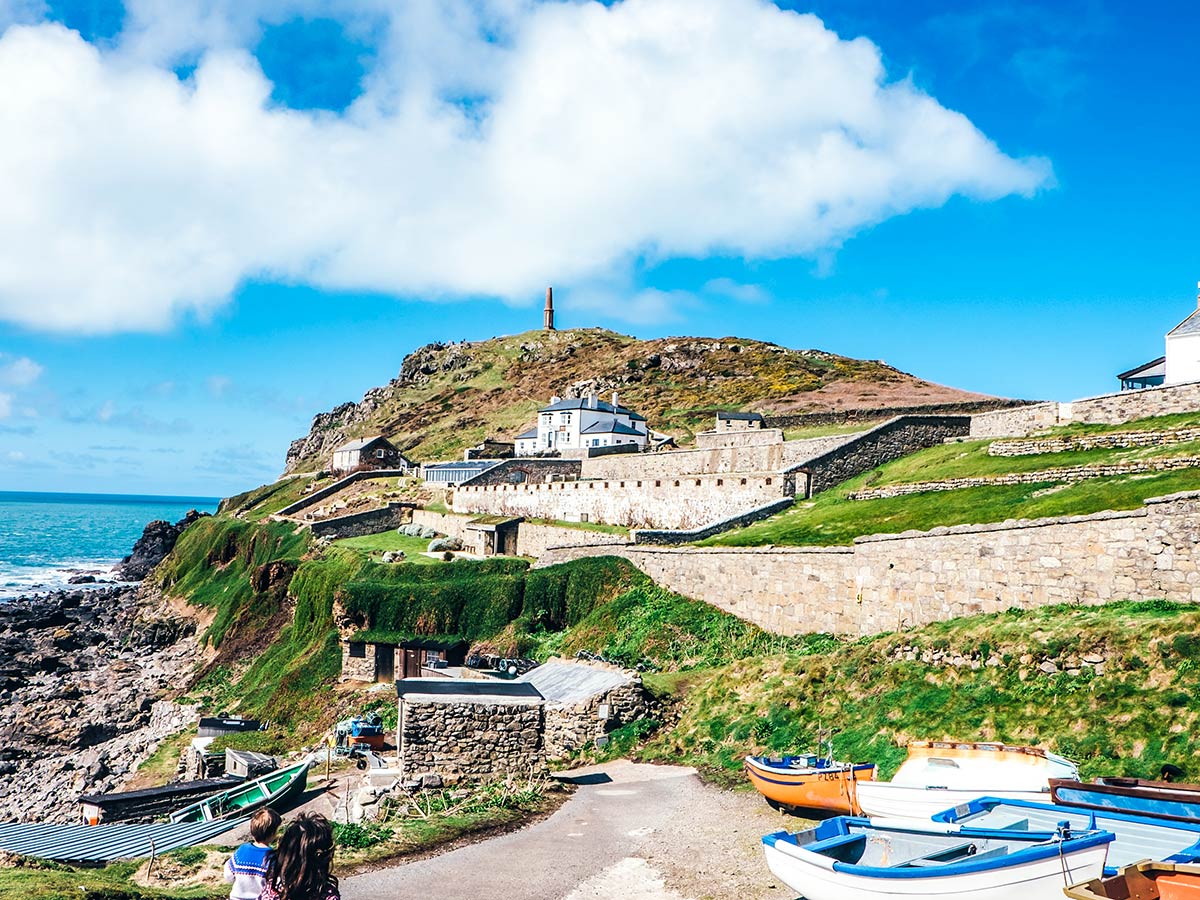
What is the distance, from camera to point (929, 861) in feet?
34.0

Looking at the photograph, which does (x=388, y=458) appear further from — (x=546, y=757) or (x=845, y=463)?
(x=546, y=757)

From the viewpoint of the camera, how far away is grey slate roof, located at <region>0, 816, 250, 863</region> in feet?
55.1

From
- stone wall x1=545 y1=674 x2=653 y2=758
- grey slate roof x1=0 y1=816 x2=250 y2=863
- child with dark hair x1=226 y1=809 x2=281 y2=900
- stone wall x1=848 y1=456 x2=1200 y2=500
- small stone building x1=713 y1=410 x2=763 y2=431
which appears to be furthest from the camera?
small stone building x1=713 y1=410 x2=763 y2=431

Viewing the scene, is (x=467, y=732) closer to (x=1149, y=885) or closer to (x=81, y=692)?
(x=1149, y=885)

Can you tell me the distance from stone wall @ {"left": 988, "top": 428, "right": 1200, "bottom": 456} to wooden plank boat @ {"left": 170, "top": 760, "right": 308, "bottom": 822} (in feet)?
76.6

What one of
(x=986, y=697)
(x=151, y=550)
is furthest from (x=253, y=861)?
(x=151, y=550)

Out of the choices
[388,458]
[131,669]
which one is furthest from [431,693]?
[388,458]

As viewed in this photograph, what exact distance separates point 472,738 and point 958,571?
11601 millimetres

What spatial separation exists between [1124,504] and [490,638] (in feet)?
74.5

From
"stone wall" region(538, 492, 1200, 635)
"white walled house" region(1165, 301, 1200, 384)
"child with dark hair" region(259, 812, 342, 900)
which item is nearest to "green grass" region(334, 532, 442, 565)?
"stone wall" region(538, 492, 1200, 635)

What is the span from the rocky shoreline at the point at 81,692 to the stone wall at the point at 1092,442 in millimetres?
31796

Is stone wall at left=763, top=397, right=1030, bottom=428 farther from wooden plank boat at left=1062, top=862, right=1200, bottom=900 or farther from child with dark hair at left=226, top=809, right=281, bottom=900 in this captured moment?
child with dark hair at left=226, top=809, right=281, bottom=900

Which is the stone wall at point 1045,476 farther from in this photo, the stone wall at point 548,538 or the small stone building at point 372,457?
the small stone building at point 372,457

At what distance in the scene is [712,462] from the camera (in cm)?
4350
